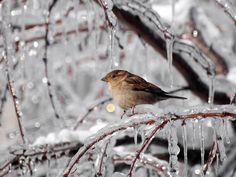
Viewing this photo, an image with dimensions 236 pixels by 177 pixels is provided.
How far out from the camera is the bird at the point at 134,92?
8.33ft

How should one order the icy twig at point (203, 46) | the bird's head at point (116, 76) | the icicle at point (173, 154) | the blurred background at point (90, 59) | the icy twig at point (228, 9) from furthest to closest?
the icy twig at point (203, 46) → the bird's head at point (116, 76) → the blurred background at point (90, 59) → the icy twig at point (228, 9) → the icicle at point (173, 154)

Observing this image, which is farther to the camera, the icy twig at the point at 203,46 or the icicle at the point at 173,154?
the icy twig at the point at 203,46

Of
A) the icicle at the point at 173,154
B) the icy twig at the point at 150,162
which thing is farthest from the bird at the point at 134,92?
the icicle at the point at 173,154

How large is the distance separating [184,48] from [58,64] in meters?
2.74

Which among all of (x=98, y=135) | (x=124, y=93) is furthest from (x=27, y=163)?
(x=98, y=135)

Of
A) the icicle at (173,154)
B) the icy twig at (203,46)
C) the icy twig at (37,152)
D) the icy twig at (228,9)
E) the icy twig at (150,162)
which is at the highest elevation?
the icy twig at (228,9)

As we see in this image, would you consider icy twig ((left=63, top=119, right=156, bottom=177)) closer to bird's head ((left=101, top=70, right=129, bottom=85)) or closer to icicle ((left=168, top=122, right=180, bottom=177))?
icicle ((left=168, top=122, right=180, bottom=177))

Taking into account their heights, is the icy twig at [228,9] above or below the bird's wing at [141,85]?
above

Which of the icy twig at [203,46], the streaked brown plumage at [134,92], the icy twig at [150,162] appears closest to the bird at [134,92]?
the streaked brown plumage at [134,92]

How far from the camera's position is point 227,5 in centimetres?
176

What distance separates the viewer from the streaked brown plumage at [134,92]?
254 centimetres

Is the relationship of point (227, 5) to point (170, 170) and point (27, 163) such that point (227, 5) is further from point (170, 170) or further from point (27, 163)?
point (27, 163)

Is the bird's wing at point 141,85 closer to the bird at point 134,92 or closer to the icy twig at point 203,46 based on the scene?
the bird at point 134,92

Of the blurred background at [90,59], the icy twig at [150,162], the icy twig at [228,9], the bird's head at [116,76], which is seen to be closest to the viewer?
the icy twig at [228,9]
